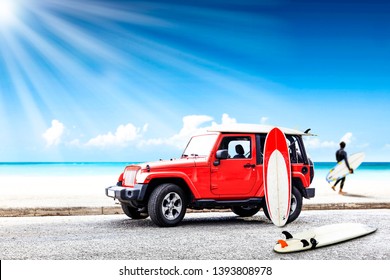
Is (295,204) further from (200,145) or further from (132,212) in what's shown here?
(132,212)

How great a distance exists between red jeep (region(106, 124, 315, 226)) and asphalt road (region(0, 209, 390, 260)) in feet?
1.32

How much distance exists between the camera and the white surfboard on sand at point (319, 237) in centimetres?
720

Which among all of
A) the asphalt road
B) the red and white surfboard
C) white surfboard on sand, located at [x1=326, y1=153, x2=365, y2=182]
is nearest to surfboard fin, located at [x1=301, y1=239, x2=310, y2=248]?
the asphalt road

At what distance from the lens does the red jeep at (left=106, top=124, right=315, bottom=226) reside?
9.52m

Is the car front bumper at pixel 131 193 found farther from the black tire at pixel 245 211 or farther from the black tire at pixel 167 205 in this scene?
the black tire at pixel 245 211

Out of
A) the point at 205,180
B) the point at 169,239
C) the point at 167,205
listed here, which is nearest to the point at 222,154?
the point at 205,180

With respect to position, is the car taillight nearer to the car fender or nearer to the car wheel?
the car fender

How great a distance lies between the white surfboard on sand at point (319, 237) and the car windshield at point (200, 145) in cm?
271

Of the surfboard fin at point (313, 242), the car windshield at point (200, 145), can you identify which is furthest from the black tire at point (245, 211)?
the surfboard fin at point (313, 242)

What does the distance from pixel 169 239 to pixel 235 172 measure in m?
2.33
